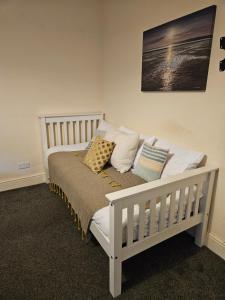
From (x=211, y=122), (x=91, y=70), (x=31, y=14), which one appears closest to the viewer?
(x=211, y=122)

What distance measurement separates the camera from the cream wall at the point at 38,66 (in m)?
2.43

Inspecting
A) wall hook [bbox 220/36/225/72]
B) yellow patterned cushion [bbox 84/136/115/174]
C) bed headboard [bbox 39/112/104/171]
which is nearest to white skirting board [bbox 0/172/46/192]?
bed headboard [bbox 39/112/104/171]

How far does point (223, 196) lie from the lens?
162 centimetres

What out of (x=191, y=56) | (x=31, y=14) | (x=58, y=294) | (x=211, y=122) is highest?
(x=31, y=14)

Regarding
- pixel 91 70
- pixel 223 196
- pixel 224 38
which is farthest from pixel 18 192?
pixel 224 38

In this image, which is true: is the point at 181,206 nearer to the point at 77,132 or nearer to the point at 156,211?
the point at 156,211

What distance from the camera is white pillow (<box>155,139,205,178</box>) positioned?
1668 mm

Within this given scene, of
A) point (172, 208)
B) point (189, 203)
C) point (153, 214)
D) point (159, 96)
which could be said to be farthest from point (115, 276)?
point (159, 96)

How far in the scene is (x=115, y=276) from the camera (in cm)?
132

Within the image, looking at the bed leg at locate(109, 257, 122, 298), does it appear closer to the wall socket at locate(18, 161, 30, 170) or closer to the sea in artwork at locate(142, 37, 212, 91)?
the sea in artwork at locate(142, 37, 212, 91)

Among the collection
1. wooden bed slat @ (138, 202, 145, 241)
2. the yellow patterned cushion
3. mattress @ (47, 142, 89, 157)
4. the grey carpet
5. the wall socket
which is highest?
the yellow patterned cushion

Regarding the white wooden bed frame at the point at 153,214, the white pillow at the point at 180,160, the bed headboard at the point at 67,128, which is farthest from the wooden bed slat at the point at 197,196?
the bed headboard at the point at 67,128

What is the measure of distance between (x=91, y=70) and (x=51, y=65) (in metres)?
0.58

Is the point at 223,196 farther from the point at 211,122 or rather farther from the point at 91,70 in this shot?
the point at 91,70
